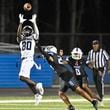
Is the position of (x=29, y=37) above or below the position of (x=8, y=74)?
above

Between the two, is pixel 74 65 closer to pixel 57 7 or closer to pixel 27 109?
pixel 27 109

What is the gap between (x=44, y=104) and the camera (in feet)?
65.3

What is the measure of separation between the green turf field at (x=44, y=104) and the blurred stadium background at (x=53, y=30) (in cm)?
240

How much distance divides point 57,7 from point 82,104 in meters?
20.7

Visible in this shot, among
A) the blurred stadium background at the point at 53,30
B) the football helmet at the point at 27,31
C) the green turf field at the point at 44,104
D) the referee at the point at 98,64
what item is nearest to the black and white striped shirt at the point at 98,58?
the referee at the point at 98,64

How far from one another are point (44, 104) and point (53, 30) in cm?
1888

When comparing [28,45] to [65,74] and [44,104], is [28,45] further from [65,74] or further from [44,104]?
[44,104]

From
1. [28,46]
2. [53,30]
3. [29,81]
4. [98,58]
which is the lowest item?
[53,30]

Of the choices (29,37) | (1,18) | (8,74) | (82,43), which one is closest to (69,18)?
(1,18)

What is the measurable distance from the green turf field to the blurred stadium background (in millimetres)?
2397

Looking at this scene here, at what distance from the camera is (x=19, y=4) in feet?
128

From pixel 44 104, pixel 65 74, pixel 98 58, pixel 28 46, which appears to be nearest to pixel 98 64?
pixel 98 58

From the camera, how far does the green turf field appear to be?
61.4ft

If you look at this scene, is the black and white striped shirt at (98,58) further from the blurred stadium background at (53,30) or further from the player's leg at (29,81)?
the blurred stadium background at (53,30)
